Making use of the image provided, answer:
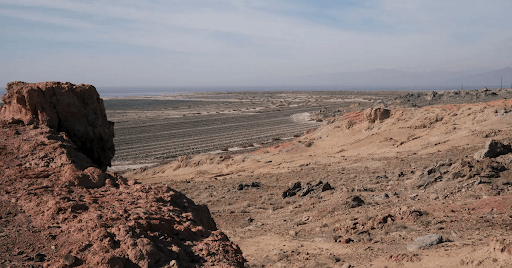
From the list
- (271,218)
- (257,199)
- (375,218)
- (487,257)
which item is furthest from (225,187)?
(487,257)

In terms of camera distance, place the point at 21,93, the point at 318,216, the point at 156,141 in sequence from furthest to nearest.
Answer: the point at 156,141, the point at 318,216, the point at 21,93

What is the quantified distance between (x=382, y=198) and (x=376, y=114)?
603 inches

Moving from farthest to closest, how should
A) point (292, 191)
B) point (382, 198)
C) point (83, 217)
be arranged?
point (292, 191) → point (382, 198) → point (83, 217)

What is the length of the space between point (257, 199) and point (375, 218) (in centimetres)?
644

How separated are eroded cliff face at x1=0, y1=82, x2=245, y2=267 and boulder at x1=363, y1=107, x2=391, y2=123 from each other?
22129 mm

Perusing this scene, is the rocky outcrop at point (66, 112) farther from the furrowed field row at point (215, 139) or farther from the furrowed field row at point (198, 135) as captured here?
the furrowed field row at point (198, 135)

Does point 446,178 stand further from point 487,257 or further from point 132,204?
point 132,204

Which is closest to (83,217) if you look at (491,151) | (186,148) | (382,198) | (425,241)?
(425,241)

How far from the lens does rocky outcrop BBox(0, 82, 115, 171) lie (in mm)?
10102

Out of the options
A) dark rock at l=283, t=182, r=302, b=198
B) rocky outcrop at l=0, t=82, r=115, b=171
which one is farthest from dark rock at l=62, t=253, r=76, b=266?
dark rock at l=283, t=182, r=302, b=198

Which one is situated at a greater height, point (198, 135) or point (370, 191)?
point (370, 191)

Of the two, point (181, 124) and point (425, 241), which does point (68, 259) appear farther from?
point (181, 124)

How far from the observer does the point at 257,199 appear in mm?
15953

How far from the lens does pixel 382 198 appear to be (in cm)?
1278
